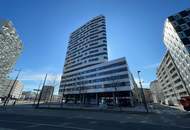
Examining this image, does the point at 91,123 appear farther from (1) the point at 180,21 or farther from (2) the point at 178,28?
(1) the point at 180,21

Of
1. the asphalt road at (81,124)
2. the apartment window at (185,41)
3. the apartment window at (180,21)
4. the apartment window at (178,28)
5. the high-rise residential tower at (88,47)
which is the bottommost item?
the asphalt road at (81,124)

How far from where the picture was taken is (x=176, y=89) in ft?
263

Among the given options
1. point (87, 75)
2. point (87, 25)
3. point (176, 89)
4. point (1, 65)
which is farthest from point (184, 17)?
point (1, 65)

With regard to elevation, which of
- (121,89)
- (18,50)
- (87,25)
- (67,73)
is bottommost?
(121,89)

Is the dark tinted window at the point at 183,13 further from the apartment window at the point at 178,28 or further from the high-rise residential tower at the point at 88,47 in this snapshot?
the high-rise residential tower at the point at 88,47

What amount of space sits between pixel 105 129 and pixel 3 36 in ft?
386

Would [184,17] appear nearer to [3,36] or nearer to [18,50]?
[3,36]

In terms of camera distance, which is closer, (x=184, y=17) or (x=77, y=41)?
(x=184, y=17)

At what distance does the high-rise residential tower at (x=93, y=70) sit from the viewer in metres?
69.6

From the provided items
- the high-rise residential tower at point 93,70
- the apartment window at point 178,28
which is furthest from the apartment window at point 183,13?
A: the high-rise residential tower at point 93,70

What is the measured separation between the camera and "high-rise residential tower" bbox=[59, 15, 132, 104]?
69625mm

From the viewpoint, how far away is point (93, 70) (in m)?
84.4

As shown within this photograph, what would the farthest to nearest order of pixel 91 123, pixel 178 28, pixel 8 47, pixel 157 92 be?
pixel 157 92 < pixel 8 47 < pixel 178 28 < pixel 91 123

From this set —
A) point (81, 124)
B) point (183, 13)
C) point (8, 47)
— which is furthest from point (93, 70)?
point (8, 47)
